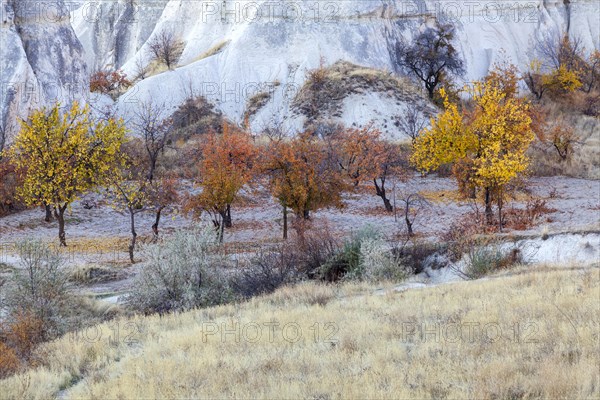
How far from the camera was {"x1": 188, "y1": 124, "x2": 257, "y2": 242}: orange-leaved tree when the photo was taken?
22.0 metres

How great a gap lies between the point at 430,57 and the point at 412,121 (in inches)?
422

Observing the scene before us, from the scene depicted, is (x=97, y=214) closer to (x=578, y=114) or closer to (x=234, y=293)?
(x=234, y=293)

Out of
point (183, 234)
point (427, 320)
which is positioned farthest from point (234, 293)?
point (427, 320)

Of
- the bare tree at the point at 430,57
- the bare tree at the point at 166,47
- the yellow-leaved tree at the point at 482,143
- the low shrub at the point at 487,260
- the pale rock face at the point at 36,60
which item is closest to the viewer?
the low shrub at the point at 487,260

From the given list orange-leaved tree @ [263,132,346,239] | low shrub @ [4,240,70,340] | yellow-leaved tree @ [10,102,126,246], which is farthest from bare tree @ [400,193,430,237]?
low shrub @ [4,240,70,340]

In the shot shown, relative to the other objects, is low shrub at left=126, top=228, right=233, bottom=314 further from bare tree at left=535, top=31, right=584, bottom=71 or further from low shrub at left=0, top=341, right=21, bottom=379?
bare tree at left=535, top=31, right=584, bottom=71

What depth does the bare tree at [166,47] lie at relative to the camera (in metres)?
50.1

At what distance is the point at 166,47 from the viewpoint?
4984 cm

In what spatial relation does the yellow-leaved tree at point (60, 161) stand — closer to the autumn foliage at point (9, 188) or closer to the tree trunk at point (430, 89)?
the autumn foliage at point (9, 188)

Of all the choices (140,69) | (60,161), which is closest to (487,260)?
(60,161)

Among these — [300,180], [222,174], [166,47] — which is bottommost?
[300,180]

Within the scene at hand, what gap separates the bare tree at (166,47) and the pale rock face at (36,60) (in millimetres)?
13581

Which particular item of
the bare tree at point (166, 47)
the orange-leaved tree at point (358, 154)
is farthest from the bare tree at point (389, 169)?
the bare tree at point (166, 47)

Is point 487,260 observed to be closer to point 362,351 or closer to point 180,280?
point 180,280
